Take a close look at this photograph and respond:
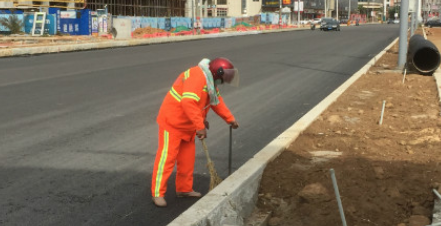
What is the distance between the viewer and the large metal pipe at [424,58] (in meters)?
15.0

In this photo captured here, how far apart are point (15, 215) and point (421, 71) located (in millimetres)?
12696

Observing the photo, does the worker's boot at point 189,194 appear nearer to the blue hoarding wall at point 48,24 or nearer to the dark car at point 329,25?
the blue hoarding wall at point 48,24

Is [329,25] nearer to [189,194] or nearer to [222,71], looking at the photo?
[189,194]

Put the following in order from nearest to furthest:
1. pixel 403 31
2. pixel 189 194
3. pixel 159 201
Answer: pixel 159 201
pixel 189 194
pixel 403 31

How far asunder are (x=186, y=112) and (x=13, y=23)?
33.3 m

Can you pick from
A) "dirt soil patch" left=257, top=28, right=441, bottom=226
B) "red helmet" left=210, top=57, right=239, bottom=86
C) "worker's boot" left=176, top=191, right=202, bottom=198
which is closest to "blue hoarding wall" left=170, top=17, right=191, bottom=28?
"dirt soil patch" left=257, top=28, right=441, bottom=226

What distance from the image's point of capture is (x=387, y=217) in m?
4.42

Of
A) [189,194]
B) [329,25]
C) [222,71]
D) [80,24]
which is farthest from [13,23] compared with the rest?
[329,25]

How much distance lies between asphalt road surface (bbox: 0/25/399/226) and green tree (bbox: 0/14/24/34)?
18.7m

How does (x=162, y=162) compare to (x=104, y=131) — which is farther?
(x=104, y=131)

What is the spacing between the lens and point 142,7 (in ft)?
194

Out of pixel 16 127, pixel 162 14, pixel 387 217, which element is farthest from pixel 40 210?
pixel 162 14

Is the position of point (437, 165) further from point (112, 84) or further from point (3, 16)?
point (3, 16)

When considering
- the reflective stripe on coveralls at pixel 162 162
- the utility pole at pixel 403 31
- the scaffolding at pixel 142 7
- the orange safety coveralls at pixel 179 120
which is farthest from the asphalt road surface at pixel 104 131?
the scaffolding at pixel 142 7
